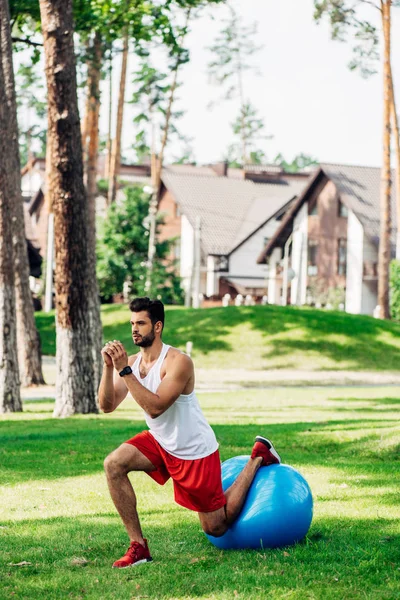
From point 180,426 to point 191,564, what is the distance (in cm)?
86

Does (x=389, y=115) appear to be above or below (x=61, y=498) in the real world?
above

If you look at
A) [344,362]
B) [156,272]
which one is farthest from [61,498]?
[156,272]

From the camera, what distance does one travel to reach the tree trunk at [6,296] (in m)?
17.4

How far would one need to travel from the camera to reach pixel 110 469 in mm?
6711

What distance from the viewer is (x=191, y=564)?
6531 mm

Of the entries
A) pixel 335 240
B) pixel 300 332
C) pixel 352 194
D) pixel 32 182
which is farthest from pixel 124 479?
pixel 32 182

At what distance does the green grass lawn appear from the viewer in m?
5.97

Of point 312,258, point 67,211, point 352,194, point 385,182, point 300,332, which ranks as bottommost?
point 300,332

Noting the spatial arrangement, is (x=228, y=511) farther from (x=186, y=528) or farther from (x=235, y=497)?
(x=186, y=528)

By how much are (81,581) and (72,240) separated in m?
10.1

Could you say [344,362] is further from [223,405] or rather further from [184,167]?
[184,167]

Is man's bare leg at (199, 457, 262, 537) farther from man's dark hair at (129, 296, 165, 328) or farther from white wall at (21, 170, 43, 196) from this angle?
white wall at (21, 170, 43, 196)

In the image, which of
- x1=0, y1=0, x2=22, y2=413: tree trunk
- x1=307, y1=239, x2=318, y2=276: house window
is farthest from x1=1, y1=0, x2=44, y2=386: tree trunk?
x1=307, y1=239, x2=318, y2=276: house window

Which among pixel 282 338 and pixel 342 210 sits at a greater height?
pixel 342 210
